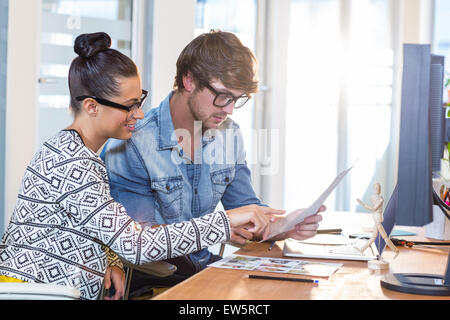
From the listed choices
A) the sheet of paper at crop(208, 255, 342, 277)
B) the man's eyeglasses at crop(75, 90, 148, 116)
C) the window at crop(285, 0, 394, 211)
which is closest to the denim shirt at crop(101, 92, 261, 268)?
the man's eyeglasses at crop(75, 90, 148, 116)

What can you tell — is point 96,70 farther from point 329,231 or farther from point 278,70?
point 278,70

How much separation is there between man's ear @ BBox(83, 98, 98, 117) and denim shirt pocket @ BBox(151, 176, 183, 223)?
1.17 ft

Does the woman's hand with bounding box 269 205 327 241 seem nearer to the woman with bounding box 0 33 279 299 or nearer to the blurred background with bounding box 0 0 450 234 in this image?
the woman with bounding box 0 33 279 299

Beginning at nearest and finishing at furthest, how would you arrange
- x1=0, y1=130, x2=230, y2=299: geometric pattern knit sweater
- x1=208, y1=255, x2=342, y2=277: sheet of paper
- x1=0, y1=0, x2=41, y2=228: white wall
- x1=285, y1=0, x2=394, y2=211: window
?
1. x1=208, y1=255, x2=342, y2=277: sheet of paper
2. x1=0, y1=130, x2=230, y2=299: geometric pattern knit sweater
3. x1=0, y1=0, x2=41, y2=228: white wall
4. x1=285, y1=0, x2=394, y2=211: window

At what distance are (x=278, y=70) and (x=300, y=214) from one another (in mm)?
3046

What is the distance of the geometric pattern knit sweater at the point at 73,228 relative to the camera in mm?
1408

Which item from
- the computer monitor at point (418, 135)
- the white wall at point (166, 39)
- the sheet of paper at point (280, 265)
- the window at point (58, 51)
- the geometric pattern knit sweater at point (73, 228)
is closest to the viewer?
the computer monitor at point (418, 135)

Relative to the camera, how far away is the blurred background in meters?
2.55

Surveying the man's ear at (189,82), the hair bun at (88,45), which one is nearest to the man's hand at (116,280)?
the hair bun at (88,45)

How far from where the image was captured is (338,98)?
512cm

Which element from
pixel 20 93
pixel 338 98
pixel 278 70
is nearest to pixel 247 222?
pixel 20 93

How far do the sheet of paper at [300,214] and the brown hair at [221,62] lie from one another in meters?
0.57

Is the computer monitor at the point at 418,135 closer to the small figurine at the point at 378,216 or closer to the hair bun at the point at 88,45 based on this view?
the small figurine at the point at 378,216

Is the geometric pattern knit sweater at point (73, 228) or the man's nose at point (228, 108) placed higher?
the man's nose at point (228, 108)
